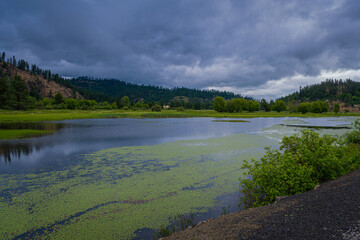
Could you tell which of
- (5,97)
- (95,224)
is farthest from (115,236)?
(5,97)

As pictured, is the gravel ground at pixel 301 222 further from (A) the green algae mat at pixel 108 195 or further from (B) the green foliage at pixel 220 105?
(B) the green foliage at pixel 220 105

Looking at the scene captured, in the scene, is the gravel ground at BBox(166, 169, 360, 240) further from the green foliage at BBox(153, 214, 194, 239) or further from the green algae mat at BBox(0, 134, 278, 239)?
the green algae mat at BBox(0, 134, 278, 239)

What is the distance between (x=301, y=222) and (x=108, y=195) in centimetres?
875

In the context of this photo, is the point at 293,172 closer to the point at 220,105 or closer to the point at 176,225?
the point at 176,225

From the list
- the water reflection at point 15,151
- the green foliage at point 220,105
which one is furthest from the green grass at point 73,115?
the water reflection at point 15,151

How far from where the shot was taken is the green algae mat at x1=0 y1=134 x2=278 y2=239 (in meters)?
7.98

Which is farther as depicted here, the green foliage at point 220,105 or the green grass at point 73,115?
the green foliage at point 220,105

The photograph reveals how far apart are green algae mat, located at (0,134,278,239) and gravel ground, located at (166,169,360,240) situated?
9.42ft

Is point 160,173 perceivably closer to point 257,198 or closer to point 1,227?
point 257,198

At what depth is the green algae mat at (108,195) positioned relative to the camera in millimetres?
7977

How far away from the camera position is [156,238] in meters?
7.30

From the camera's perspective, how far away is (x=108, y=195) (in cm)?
1073

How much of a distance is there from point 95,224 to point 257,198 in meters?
7.06

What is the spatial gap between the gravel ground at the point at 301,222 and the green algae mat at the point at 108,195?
9.42ft
